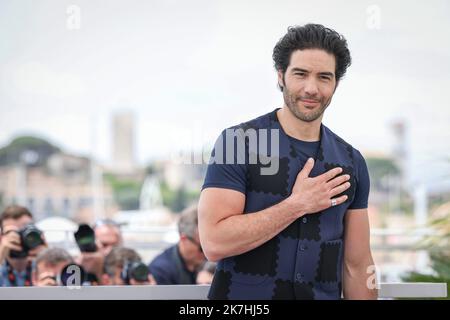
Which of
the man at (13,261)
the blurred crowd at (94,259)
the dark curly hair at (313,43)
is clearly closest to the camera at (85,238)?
the blurred crowd at (94,259)

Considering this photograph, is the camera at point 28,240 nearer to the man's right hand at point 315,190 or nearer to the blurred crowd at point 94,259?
the blurred crowd at point 94,259

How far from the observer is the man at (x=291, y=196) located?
4.03 feet

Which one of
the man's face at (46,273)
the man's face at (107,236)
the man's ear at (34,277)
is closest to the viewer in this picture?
the man's face at (46,273)

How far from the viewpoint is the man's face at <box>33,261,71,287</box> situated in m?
2.23

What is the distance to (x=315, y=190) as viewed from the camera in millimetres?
1241

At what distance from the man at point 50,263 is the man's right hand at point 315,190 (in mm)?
1280

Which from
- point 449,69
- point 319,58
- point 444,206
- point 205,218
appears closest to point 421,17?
point 449,69

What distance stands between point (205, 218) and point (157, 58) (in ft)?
10.9

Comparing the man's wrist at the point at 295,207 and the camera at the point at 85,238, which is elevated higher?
the man's wrist at the point at 295,207

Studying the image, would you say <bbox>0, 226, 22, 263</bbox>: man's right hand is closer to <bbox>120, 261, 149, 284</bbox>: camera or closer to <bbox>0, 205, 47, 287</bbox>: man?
<bbox>0, 205, 47, 287</bbox>: man

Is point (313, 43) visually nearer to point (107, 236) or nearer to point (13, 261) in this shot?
point (13, 261)

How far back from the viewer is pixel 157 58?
4465 mm
